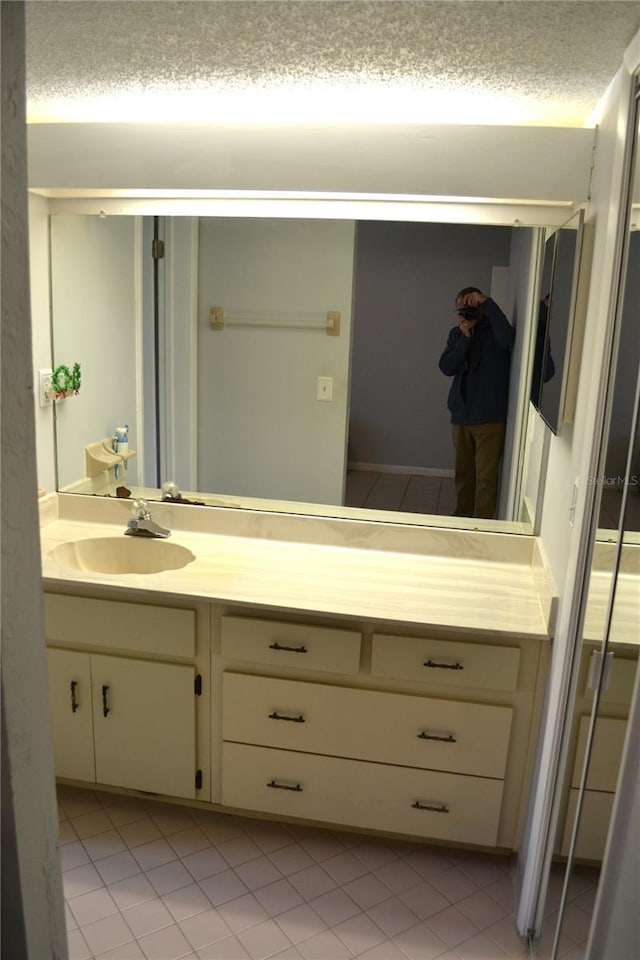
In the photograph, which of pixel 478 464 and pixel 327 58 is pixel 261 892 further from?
pixel 327 58

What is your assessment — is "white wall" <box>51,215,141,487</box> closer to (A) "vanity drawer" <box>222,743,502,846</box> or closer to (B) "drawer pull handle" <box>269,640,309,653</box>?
(B) "drawer pull handle" <box>269,640,309,653</box>

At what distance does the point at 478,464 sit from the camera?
2.31m

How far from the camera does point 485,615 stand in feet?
6.33

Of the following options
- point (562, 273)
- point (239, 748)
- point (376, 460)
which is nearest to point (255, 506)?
point (376, 460)

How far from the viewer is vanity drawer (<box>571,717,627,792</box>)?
1046 millimetres

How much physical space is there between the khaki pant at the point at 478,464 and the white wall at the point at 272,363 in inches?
15.0

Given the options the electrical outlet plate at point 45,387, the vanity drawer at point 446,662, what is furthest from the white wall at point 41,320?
the vanity drawer at point 446,662

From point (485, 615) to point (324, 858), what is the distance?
2.79ft

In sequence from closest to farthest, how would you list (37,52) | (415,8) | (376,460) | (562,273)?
(415,8)
(37,52)
(562,273)
(376,460)

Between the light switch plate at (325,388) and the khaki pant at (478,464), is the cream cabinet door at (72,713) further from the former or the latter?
the khaki pant at (478,464)

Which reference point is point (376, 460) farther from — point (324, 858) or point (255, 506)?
point (324, 858)

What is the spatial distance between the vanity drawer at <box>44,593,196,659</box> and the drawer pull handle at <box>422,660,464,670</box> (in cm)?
65

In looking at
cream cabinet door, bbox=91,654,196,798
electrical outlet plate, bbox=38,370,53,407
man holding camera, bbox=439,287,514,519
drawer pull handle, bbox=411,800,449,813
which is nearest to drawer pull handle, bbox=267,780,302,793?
cream cabinet door, bbox=91,654,196,798

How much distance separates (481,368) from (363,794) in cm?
130
